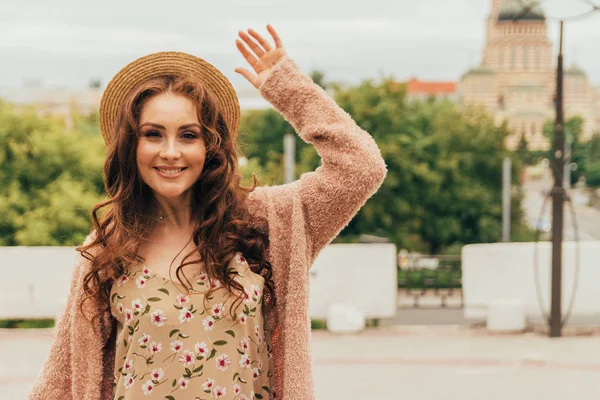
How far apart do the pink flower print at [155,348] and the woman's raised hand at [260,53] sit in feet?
2.21

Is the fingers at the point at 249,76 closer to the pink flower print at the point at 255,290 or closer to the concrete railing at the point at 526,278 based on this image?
the pink flower print at the point at 255,290

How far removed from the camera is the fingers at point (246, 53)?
2609 mm

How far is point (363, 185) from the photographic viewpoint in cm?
246

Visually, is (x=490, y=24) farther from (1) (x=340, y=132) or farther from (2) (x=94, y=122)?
(1) (x=340, y=132)

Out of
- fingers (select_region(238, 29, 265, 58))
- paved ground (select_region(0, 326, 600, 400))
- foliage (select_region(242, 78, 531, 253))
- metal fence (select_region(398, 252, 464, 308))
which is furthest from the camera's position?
foliage (select_region(242, 78, 531, 253))

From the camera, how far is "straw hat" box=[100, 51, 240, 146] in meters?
2.59

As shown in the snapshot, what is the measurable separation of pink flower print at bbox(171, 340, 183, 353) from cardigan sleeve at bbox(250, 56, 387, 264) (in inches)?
15.4

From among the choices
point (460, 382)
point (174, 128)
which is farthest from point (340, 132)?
point (460, 382)

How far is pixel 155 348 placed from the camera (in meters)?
2.42

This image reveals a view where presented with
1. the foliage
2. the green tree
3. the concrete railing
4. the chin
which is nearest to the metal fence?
the concrete railing

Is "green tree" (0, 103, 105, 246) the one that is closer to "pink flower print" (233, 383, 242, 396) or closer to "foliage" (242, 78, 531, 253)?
"foliage" (242, 78, 531, 253)

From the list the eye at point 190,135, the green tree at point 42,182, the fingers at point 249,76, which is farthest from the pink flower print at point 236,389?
the green tree at point 42,182

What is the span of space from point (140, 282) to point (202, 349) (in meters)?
0.22

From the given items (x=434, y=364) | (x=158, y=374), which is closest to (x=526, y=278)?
(x=434, y=364)
